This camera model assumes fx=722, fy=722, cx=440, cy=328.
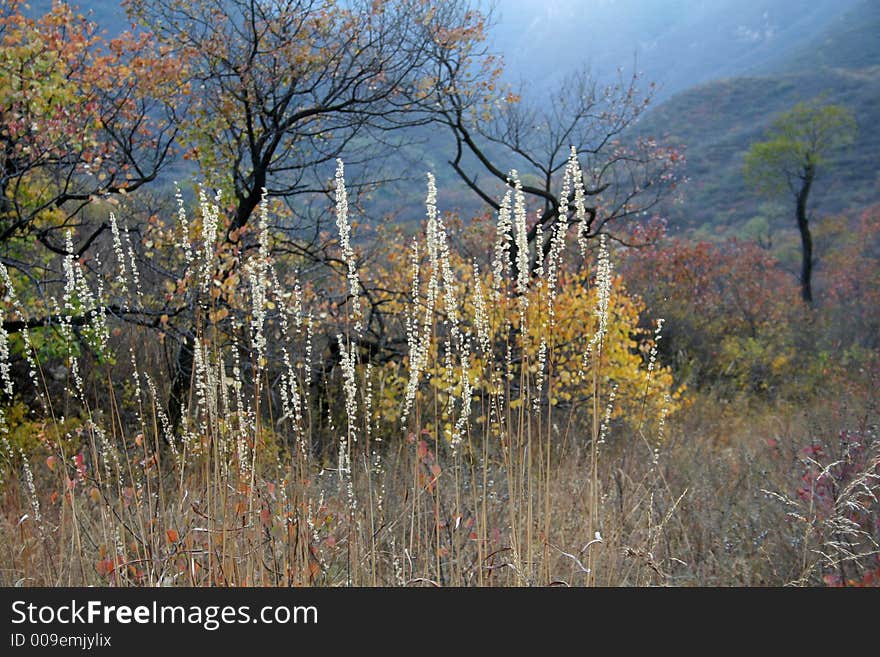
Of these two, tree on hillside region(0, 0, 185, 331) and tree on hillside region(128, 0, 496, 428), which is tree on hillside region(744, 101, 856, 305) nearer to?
tree on hillside region(128, 0, 496, 428)

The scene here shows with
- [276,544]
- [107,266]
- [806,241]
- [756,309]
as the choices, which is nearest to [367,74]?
[107,266]

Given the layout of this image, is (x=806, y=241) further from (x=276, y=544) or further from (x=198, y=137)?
(x=276, y=544)

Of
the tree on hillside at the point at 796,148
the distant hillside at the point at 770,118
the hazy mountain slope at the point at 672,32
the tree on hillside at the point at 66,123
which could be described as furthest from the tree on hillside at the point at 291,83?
the hazy mountain slope at the point at 672,32

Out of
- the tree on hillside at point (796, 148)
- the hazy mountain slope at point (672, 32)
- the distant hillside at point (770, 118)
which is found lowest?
the tree on hillside at point (796, 148)

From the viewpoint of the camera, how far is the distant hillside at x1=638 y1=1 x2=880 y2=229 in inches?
2188

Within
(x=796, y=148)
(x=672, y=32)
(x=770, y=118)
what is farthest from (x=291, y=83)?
(x=672, y=32)

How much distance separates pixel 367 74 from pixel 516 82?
3266 millimetres

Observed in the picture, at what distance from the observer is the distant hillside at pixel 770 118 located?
55.6 meters

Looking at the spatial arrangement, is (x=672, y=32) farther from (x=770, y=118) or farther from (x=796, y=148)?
(x=796, y=148)

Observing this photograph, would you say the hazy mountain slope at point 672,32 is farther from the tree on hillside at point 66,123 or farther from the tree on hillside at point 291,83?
the tree on hillside at point 66,123

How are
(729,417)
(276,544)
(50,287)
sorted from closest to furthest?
(276,544), (50,287), (729,417)

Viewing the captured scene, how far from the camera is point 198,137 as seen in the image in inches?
284

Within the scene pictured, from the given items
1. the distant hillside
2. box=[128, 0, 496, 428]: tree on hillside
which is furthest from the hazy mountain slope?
box=[128, 0, 496, 428]: tree on hillside

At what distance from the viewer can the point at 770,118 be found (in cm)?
6631
